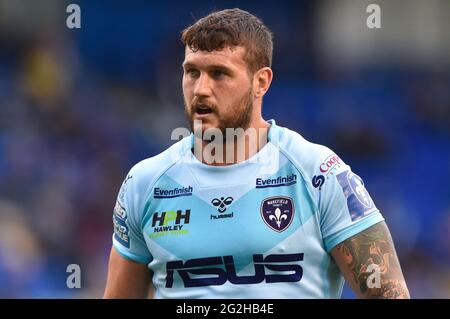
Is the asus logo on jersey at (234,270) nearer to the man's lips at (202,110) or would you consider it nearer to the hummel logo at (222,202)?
the hummel logo at (222,202)

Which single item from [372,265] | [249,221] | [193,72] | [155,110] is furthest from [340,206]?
[155,110]

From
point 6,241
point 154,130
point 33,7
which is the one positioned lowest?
point 6,241

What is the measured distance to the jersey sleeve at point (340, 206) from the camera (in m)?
4.39

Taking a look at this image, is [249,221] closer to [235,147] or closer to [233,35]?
[235,147]

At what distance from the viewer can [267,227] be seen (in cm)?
451

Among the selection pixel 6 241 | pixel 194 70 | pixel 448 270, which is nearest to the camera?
pixel 194 70

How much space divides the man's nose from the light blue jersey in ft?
1.37

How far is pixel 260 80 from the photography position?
15.6ft

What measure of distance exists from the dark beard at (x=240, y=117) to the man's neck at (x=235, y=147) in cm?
4

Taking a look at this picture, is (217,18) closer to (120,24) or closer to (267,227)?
(267,227)

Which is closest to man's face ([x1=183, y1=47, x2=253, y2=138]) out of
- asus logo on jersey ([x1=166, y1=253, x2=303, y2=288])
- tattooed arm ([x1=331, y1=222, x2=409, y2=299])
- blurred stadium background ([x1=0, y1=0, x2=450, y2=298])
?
asus logo on jersey ([x1=166, y1=253, x2=303, y2=288])

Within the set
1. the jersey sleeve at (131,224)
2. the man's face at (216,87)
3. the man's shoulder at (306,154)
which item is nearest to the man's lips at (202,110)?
the man's face at (216,87)
